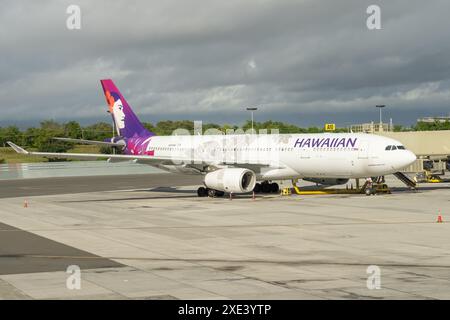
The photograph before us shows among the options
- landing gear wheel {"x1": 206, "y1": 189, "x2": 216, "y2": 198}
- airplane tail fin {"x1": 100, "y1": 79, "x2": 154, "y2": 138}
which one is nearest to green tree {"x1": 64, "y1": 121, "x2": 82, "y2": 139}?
airplane tail fin {"x1": 100, "y1": 79, "x2": 154, "y2": 138}

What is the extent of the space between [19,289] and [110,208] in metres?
21.5

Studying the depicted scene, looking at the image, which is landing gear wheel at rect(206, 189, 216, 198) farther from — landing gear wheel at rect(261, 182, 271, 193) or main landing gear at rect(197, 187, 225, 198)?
landing gear wheel at rect(261, 182, 271, 193)

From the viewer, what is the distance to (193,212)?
3350 cm

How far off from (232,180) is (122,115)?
1544cm

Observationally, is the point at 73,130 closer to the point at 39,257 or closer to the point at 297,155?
the point at 297,155

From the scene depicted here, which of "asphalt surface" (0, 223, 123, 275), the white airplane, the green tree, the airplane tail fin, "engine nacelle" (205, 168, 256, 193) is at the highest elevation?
the green tree

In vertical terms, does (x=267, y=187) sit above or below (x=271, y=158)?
below

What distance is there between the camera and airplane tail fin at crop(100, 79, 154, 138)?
5131 cm

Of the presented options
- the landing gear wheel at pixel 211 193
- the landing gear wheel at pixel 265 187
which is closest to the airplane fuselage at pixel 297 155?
the landing gear wheel at pixel 211 193

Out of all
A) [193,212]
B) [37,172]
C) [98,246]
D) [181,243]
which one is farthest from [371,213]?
[37,172]

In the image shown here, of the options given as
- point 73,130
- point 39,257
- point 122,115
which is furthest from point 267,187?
point 73,130

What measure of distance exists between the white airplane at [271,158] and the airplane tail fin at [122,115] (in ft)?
12.3

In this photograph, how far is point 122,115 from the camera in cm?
5134
